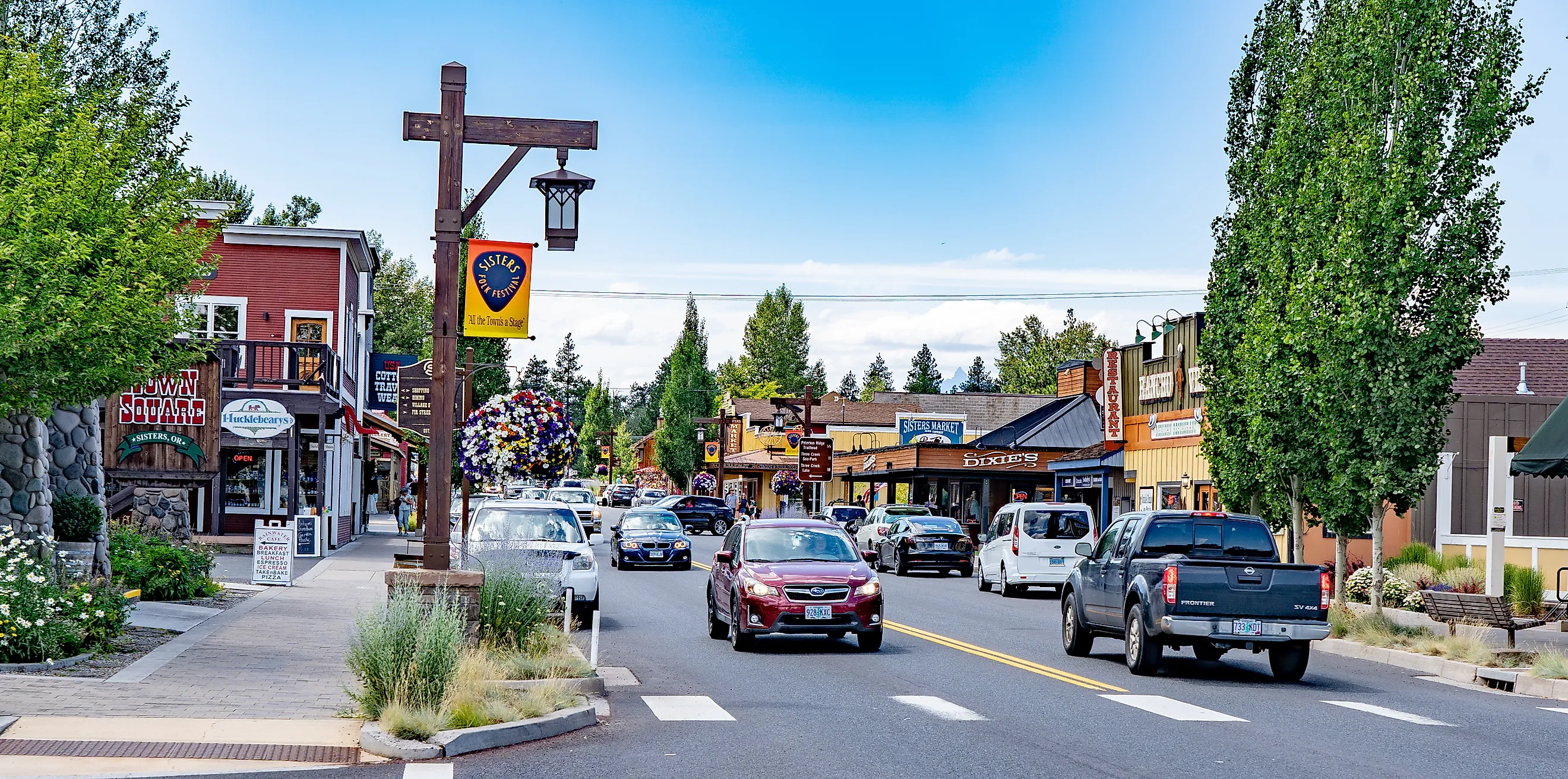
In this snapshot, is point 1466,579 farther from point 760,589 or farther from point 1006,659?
point 760,589

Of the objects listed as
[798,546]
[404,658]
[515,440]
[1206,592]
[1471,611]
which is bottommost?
[1471,611]

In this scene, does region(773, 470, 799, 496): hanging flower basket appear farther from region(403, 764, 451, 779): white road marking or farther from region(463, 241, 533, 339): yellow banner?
region(403, 764, 451, 779): white road marking

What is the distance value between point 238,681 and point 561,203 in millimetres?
5547

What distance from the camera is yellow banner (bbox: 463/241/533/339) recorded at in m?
18.6

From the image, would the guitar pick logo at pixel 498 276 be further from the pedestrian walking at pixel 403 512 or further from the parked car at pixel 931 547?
the pedestrian walking at pixel 403 512

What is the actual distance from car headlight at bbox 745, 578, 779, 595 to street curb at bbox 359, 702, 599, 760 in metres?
6.32

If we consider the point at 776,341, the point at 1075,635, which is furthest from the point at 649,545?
the point at 776,341

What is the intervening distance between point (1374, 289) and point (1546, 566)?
10648 mm

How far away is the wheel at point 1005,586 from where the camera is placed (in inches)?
1196

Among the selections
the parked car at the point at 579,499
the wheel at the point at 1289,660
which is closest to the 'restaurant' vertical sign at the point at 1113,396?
the parked car at the point at 579,499

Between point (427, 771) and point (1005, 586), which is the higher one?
point (427, 771)

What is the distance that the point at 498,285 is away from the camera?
19.1 metres

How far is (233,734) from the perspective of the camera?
1048 centimetres

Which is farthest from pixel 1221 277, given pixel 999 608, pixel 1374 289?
pixel 999 608
